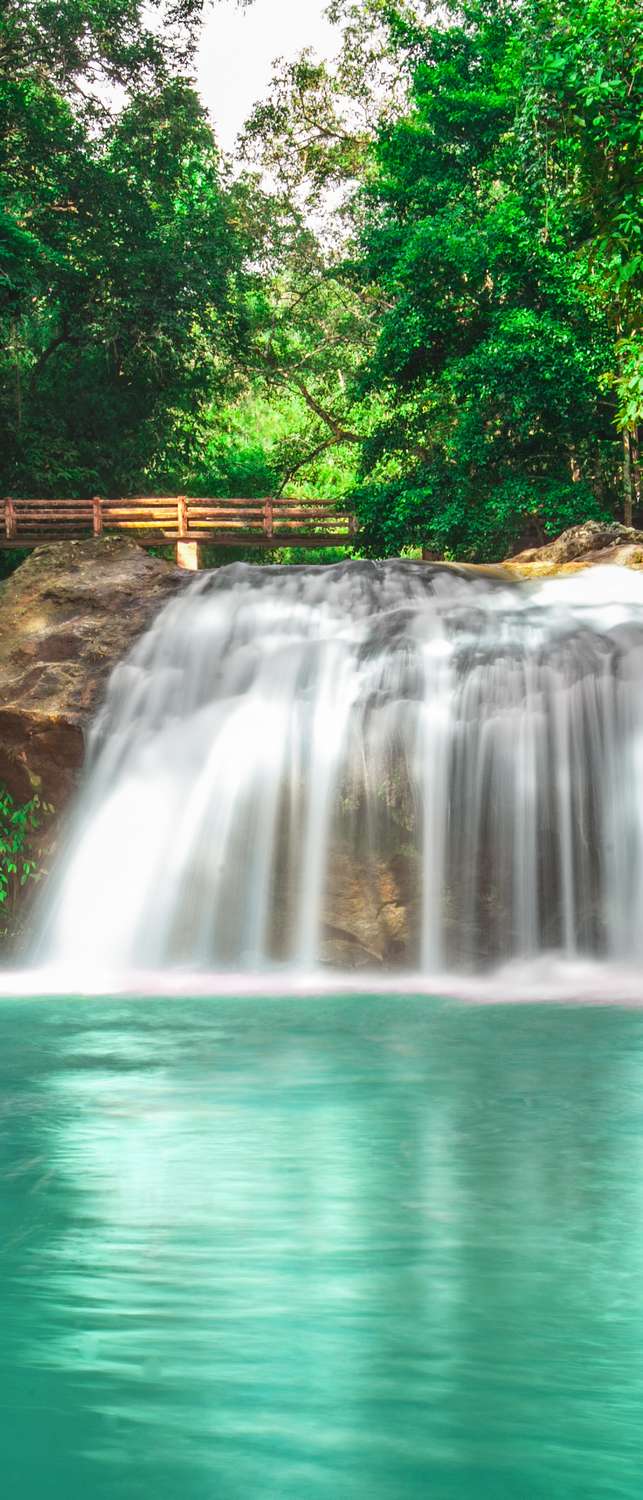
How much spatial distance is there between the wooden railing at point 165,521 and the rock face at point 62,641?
12257 millimetres

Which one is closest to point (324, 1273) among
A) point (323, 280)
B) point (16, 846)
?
point (16, 846)

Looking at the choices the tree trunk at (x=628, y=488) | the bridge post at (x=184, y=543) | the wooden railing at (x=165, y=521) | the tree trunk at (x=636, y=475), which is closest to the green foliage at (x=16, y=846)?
the wooden railing at (x=165, y=521)

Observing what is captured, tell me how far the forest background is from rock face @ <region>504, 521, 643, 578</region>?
192 cm

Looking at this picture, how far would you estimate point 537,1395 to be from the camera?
137 inches

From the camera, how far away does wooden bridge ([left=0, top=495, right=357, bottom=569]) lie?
2748cm

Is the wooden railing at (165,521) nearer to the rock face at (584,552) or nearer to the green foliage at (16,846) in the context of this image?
the rock face at (584,552)

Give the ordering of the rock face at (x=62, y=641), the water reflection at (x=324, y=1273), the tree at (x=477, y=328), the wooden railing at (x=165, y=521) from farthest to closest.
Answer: the wooden railing at (x=165, y=521)
the tree at (x=477, y=328)
the rock face at (x=62, y=641)
the water reflection at (x=324, y=1273)

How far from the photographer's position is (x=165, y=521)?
2828 cm

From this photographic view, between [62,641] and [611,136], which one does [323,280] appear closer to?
[611,136]

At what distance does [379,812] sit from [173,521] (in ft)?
59.4

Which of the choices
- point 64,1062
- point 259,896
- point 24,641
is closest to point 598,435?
point 24,641

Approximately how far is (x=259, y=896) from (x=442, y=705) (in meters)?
1.99

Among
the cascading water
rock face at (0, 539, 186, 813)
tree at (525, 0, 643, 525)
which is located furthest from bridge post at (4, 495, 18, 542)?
the cascading water

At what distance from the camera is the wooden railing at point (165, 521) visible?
27391 millimetres
